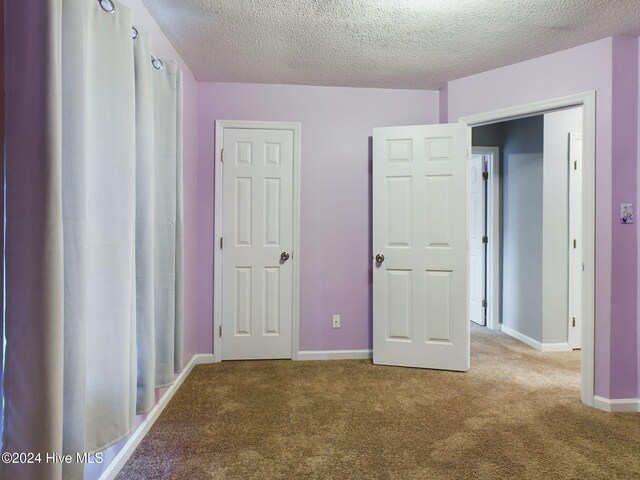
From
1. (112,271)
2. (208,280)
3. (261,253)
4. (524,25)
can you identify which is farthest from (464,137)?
(112,271)

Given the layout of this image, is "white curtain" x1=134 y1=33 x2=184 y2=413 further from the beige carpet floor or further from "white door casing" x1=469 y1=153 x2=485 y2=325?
"white door casing" x1=469 y1=153 x2=485 y2=325

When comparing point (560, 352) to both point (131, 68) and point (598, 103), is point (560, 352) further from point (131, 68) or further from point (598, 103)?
point (131, 68)

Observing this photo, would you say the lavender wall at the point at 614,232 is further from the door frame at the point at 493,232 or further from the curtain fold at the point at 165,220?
the curtain fold at the point at 165,220

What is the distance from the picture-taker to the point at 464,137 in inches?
114

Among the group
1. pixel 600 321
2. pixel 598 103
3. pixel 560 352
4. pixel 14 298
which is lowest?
pixel 560 352

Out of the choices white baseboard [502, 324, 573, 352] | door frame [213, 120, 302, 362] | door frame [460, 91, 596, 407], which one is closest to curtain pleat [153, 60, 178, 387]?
door frame [213, 120, 302, 362]

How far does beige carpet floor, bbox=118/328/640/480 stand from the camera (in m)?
1.70

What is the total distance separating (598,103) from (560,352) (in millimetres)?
2336

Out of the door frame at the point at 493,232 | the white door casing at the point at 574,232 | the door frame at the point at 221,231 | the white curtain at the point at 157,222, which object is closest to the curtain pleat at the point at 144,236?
the white curtain at the point at 157,222

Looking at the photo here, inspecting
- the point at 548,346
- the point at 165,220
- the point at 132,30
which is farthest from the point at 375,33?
the point at 548,346

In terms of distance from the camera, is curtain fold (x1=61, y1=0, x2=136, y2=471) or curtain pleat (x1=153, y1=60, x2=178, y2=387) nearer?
curtain fold (x1=61, y1=0, x2=136, y2=471)

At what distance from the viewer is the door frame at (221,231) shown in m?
3.08

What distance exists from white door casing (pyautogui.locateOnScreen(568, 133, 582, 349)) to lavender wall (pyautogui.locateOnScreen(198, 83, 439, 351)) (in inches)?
59.1

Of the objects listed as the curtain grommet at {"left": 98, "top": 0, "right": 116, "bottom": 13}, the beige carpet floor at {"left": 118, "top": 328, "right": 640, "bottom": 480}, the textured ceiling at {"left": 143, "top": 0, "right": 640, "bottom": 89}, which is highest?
the textured ceiling at {"left": 143, "top": 0, "right": 640, "bottom": 89}
